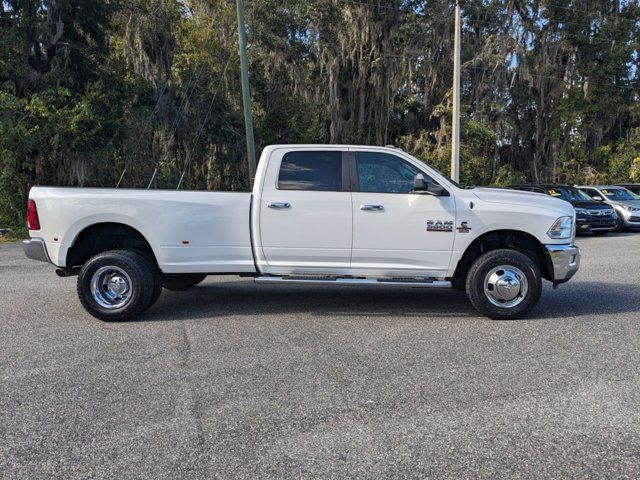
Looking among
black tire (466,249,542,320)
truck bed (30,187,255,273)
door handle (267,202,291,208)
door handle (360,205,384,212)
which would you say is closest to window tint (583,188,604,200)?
black tire (466,249,542,320)

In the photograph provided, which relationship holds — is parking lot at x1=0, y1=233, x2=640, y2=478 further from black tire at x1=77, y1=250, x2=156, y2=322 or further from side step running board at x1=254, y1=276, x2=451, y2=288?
side step running board at x1=254, y1=276, x2=451, y2=288

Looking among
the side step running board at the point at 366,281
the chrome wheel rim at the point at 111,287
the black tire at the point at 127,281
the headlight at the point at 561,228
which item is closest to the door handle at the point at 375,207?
the side step running board at the point at 366,281

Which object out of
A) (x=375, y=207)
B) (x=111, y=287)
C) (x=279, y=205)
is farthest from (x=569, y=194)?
(x=111, y=287)

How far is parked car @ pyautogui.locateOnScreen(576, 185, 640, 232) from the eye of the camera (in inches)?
688

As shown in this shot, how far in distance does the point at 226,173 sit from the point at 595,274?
55.9 ft

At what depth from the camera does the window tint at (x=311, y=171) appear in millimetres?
6320

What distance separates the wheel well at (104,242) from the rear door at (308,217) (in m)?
1.54

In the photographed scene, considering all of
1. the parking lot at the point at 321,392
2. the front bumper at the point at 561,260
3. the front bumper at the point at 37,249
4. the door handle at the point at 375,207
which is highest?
the door handle at the point at 375,207

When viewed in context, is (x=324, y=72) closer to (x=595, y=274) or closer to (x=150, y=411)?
(x=595, y=274)

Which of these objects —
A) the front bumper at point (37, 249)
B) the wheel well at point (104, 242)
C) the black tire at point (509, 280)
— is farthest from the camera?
the wheel well at point (104, 242)

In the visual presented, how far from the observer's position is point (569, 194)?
17.4 metres

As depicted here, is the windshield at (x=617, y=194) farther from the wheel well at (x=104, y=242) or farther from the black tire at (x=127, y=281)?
the black tire at (x=127, y=281)

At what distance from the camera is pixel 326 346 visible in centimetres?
521

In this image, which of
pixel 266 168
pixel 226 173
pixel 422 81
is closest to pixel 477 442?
pixel 266 168
